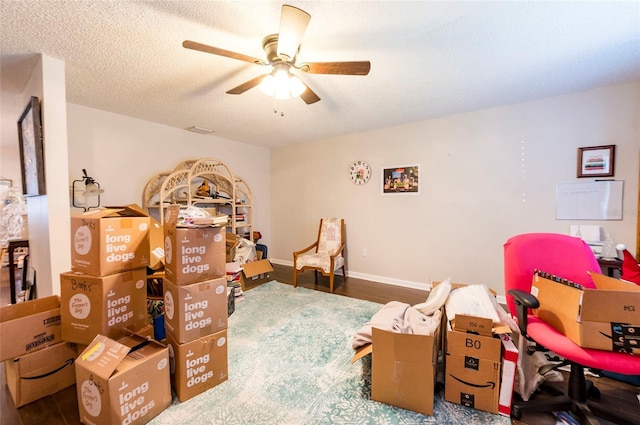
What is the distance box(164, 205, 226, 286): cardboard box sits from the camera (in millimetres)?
1534

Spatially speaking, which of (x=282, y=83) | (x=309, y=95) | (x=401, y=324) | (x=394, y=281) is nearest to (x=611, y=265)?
(x=401, y=324)

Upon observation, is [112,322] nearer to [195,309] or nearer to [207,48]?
[195,309]

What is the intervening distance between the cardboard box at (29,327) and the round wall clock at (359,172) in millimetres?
3561

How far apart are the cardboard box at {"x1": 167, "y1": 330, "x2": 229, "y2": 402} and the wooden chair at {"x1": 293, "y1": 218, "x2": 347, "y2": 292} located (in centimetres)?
194

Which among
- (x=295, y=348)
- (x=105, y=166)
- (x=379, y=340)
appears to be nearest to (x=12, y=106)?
(x=105, y=166)

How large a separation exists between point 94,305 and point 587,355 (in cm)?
270

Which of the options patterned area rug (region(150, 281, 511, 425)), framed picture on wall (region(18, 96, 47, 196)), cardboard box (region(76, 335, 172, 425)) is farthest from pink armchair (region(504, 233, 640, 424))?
framed picture on wall (region(18, 96, 47, 196))

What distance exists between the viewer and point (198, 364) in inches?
61.6

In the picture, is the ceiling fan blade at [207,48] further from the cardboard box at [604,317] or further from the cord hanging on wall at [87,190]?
the cardboard box at [604,317]

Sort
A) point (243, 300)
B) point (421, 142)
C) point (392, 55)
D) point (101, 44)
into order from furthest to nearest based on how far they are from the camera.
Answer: point (421, 142)
point (243, 300)
point (392, 55)
point (101, 44)

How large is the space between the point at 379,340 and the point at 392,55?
2030 millimetres

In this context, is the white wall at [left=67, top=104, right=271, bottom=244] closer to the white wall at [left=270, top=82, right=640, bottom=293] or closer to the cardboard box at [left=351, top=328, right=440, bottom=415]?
the white wall at [left=270, top=82, right=640, bottom=293]

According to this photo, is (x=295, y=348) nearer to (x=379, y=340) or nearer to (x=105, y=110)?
(x=379, y=340)

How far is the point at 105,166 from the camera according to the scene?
3039 mm
